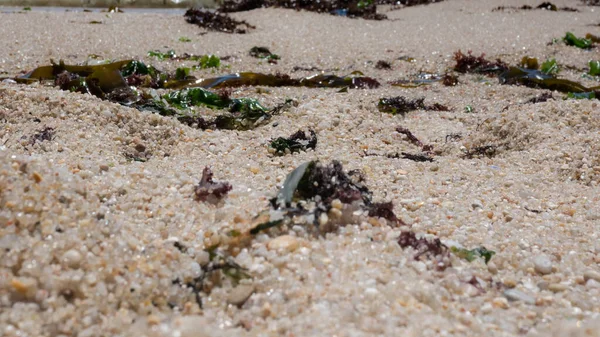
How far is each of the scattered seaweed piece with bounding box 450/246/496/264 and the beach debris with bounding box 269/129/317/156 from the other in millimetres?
1158

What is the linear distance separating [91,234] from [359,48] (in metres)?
4.80

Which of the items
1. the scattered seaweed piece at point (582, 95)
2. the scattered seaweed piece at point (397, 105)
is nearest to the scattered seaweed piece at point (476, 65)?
the scattered seaweed piece at point (582, 95)

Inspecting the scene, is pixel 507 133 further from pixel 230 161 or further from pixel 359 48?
pixel 359 48

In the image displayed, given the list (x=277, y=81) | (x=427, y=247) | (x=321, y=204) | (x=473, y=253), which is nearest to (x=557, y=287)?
(x=473, y=253)

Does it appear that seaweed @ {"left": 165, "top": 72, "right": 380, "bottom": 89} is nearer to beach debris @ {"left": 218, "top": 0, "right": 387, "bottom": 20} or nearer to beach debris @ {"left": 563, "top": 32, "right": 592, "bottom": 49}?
beach debris @ {"left": 563, "top": 32, "right": 592, "bottom": 49}

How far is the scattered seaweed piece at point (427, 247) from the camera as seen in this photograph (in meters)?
1.68

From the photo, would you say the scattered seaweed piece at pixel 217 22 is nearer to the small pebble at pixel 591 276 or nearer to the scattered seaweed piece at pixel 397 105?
the scattered seaweed piece at pixel 397 105

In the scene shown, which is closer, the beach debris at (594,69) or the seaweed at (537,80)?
the seaweed at (537,80)

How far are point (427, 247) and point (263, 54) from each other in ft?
13.5

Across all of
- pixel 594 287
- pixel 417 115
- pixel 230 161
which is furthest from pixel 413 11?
pixel 594 287

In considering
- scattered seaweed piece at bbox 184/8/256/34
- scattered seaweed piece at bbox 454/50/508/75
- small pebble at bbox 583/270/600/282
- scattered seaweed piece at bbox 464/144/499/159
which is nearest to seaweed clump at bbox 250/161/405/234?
small pebble at bbox 583/270/600/282

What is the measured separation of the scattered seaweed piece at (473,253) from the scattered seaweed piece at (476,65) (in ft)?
11.8

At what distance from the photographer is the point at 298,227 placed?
5.70 ft

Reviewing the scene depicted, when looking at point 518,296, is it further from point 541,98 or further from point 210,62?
point 210,62
